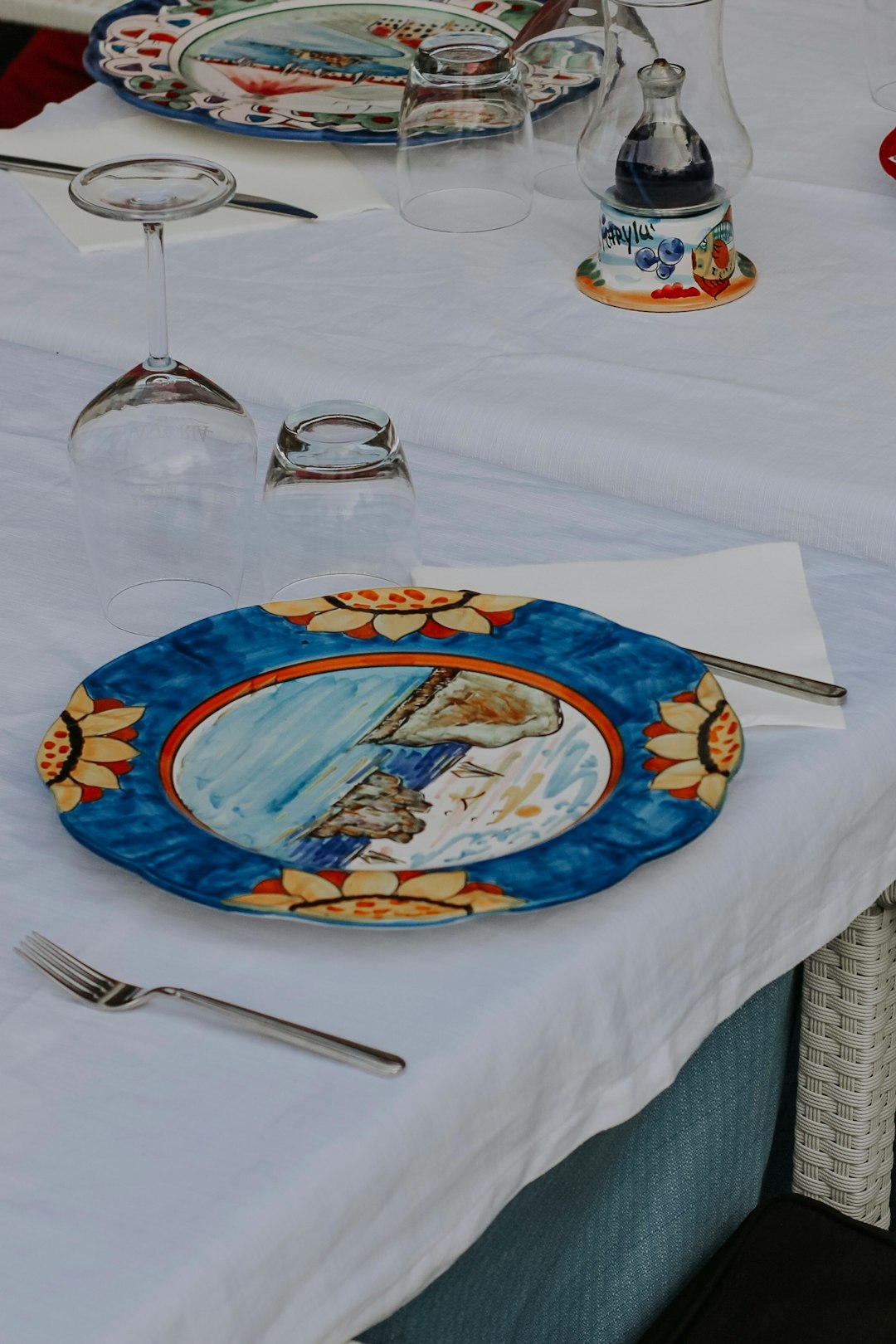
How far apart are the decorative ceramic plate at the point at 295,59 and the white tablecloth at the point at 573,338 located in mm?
75

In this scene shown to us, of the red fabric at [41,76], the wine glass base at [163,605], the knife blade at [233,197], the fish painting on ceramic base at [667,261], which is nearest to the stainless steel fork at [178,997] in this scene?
the wine glass base at [163,605]

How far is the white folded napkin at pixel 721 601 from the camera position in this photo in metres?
0.71

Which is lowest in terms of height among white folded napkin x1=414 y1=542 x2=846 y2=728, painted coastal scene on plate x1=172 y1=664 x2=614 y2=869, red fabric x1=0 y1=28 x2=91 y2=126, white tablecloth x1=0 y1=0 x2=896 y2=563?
red fabric x1=0 y1=28 x2=91 y2=126

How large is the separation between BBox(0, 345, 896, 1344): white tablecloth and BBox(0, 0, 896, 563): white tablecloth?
7.3 inches

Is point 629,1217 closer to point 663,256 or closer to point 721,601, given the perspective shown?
point 721,601

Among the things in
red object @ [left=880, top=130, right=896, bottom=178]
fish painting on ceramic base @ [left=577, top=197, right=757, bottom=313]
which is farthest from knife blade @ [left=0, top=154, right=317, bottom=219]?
red object @ [left=880, top=130, right=896, bottom=178]

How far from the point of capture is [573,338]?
1.06 m

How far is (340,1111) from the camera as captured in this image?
515 millimetres

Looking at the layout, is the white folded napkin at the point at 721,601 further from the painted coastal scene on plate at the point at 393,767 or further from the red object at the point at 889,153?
the red object at the point at 889,153

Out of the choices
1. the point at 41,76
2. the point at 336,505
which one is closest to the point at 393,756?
the point at 336,505

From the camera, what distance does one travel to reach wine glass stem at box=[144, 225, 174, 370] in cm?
74

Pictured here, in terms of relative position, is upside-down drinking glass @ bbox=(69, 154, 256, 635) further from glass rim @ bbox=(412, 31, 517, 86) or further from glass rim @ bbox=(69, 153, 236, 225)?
glass rim @ bbox=(412, 31, 517, 86)

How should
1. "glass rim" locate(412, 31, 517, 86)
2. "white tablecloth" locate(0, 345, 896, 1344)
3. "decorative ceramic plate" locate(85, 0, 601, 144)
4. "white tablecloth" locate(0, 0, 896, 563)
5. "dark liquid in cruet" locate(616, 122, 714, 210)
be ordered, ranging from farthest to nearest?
1. "decorative ceramic plate" locate(85, 0, 601, 144)
2. "glass rim" locate(412, 31, 517, 86)
3. "dark liquid in cruet" locate(616, 122, 714, 210)
4. "white tablecloth" locate(0, 0, 896, 563)
5. "white tablecloth" locate(0, 345, 896, 1344)

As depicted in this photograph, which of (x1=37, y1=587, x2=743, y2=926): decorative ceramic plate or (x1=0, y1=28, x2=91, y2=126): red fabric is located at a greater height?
(x1=37, y1=587, x2=743, y2=926): decorative ceramic plate
